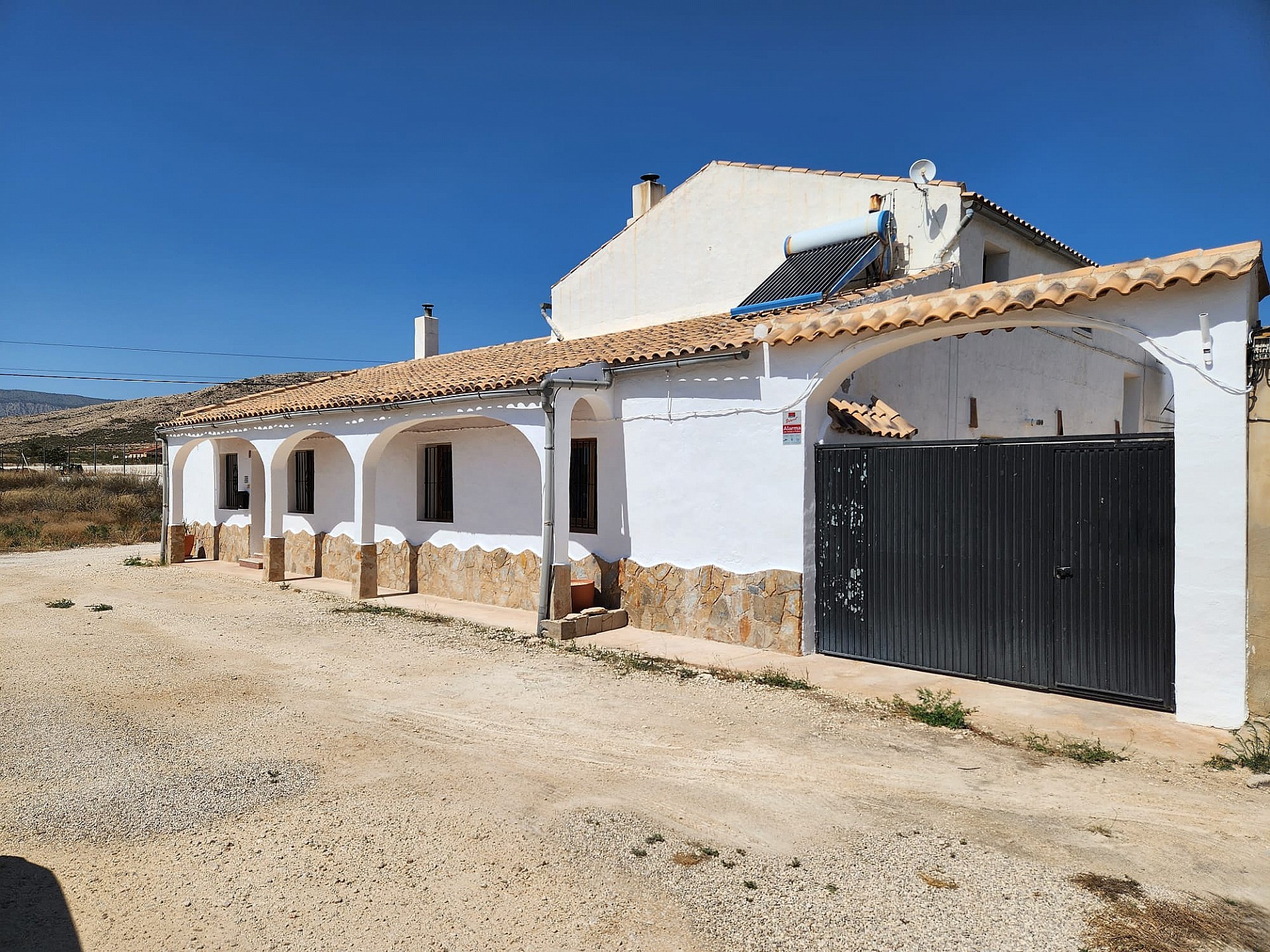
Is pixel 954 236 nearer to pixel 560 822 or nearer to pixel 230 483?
pixel 560 822

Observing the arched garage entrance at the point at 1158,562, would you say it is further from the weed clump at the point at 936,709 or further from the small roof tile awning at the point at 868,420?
the small roof tile awning at the point at 868,420

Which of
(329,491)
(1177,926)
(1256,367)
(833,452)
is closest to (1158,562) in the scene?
(1256,367)

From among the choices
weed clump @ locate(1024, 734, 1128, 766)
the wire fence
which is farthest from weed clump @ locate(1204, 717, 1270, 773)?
the wire fence

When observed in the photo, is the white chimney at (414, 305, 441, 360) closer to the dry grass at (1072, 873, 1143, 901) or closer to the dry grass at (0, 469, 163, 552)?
the dry grass at (0, 469, 163, 552)

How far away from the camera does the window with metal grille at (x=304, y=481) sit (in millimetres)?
15594

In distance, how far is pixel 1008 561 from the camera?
674cm

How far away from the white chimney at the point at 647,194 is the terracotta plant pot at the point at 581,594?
8.96 m

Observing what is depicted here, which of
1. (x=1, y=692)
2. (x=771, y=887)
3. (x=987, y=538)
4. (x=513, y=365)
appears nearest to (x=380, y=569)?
(x=513, y=365)

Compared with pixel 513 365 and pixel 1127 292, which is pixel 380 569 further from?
pixel 1127 292

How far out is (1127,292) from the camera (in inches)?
233

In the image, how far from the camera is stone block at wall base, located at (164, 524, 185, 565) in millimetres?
17234

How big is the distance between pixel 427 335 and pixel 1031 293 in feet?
56.6

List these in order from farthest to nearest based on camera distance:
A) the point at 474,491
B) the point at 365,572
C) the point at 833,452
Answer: the point at 365,572
the point at 474,491
the point at 833,452

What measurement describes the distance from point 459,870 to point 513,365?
30.9ft
